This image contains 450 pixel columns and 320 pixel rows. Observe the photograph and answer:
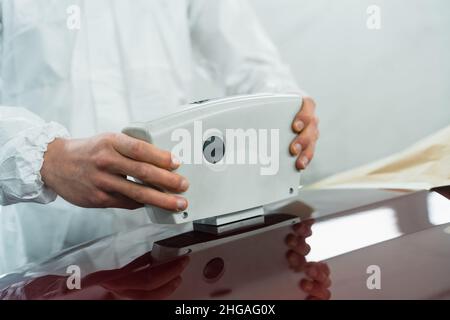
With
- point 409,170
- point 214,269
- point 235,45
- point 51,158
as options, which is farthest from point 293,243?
point 235,45

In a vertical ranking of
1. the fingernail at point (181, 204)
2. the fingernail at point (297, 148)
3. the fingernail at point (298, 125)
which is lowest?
the fingernail at point (181, 204)

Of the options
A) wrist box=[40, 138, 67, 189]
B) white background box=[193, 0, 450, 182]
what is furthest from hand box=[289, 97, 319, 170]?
white background box=[193, 0, 450, 182]

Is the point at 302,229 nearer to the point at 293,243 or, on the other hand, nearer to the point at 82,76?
the point at 293,243

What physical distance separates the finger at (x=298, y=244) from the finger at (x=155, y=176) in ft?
0.48

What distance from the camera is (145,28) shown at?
3.88ft

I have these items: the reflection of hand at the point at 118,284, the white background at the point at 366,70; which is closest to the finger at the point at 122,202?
the reflection of hand at the point at 118,284

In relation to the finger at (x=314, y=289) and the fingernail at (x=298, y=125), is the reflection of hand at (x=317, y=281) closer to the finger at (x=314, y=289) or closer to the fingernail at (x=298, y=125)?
the finger at (x=314, y=289)

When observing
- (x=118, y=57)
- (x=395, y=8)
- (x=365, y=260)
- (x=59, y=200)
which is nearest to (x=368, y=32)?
(x=395, y=8)

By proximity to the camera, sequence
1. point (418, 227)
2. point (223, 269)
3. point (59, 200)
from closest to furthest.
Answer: point (223, 269) → point (418, 227) → point (59, 200)

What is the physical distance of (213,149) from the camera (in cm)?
71

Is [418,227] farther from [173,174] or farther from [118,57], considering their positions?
[118,57]

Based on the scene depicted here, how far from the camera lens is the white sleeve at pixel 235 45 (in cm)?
131

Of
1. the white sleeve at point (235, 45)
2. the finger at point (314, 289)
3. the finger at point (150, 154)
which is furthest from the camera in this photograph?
the white sleeve at point (235, 45)

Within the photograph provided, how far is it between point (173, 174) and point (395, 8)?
1.22 m
